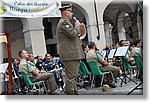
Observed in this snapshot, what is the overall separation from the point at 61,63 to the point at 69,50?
185 mm

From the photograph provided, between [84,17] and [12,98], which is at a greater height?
[84,17]

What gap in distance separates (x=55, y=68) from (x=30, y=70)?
0.89 feet

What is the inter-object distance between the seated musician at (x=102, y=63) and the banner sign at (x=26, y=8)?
1.78 ft

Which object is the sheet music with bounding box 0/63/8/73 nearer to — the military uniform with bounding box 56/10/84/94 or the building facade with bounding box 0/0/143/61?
the building facade with bounding box 0/0/143/61

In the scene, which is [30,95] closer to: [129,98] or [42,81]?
[42,81]

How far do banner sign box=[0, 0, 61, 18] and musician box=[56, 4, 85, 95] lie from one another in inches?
7.2

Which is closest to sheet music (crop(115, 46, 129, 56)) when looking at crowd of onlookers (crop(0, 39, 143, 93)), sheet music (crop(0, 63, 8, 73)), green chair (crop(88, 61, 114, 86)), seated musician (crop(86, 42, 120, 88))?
crowd of onlookers (crop(0, 39, 143, 93))

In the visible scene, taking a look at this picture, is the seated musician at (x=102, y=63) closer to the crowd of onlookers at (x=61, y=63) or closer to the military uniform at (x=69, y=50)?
the crowd of onlookers at (x=61, y=63)

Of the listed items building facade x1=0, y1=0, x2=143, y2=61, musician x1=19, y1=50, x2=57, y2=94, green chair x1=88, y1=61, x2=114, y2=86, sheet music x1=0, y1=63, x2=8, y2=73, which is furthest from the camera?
sheet music x1=0, y1=63, x2=8, y2=73

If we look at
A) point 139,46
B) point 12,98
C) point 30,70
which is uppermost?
point 139,46

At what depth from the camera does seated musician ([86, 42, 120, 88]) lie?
3.20 m

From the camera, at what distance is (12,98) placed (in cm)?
341

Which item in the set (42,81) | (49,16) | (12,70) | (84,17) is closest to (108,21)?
(84,17)

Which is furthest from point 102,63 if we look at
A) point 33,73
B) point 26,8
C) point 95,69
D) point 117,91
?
point 26,8
